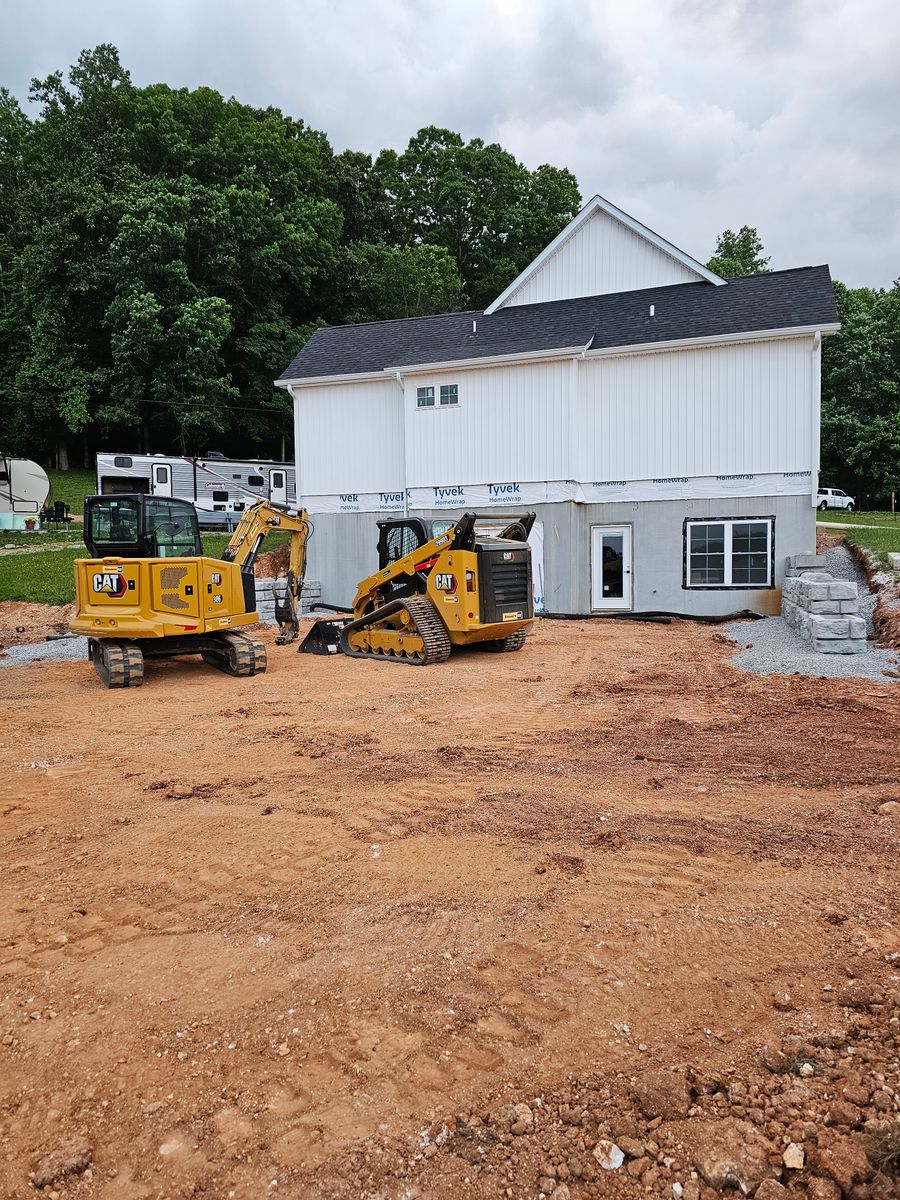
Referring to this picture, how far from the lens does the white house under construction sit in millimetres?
18609

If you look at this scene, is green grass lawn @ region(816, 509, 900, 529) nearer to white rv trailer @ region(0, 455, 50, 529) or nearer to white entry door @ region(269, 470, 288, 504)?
white entry door @ region(269, 470, 288, 504)

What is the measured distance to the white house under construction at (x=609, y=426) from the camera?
18609 mm

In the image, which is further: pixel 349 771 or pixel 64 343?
pixel 64 343

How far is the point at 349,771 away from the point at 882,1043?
190 inches

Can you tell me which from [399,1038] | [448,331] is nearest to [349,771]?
[399,1038]

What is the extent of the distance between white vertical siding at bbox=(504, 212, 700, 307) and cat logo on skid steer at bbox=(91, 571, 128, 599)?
1617 centimetres

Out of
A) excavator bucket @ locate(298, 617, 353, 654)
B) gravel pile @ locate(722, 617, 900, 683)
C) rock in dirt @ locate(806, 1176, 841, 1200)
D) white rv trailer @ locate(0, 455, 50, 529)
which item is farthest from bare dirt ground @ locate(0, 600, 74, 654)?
rock in dirt @ locate(806, 1176, 841, 1200)

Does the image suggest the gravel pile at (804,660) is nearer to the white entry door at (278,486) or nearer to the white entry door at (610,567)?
the white entry door at (610,567)

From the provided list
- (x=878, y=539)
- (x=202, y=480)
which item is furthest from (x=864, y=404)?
(x=202, y=480)

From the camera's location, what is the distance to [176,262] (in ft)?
121

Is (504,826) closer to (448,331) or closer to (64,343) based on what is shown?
(448,331)

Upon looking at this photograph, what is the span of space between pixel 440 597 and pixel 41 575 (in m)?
13.3

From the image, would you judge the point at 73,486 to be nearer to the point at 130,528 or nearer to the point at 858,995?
the point at 130,528

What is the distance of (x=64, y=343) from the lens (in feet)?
133
